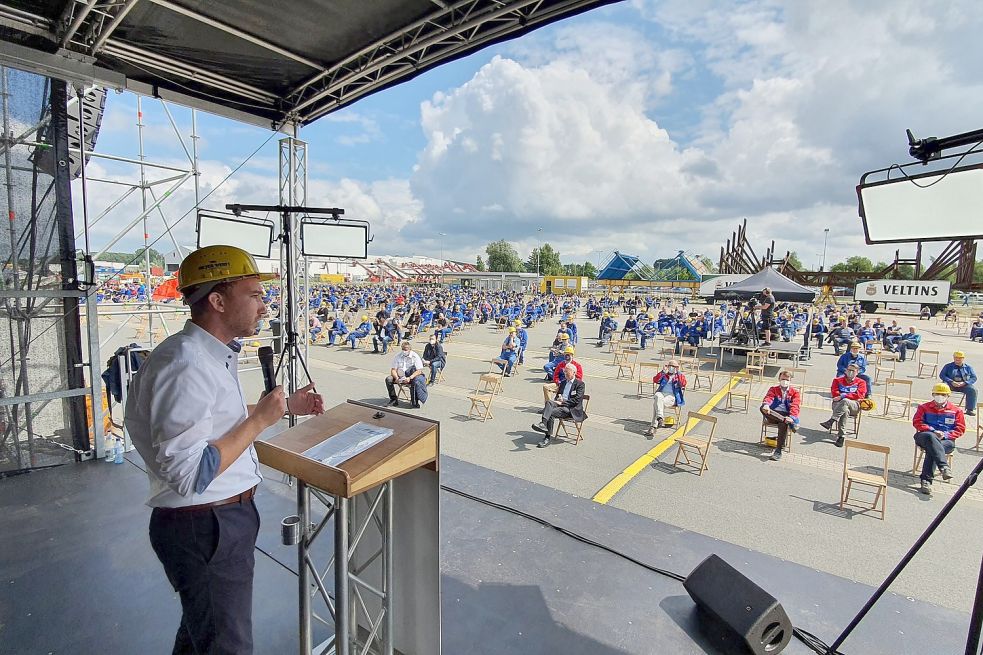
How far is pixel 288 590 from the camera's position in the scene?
9.00 feet

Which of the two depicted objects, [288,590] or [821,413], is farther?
[821,413]

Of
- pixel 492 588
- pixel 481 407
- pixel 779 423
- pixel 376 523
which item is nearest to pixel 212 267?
pixel 376 523

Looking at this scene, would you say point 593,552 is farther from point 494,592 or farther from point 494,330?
point 494,330

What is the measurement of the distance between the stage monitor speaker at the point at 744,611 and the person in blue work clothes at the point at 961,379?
919 cm

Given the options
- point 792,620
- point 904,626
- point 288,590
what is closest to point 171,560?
point 288,590

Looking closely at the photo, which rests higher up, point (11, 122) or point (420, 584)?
point (11, 122)

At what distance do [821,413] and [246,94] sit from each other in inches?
446

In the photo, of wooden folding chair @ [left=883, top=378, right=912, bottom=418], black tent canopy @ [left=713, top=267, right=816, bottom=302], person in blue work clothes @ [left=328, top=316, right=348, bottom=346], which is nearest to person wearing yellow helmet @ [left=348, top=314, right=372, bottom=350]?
person in blue work clothes @ [left=328, top=316, right=348, bottom=346]

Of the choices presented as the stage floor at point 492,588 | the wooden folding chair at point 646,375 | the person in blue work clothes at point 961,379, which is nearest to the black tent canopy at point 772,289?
the wooden folding chair at point 646,375

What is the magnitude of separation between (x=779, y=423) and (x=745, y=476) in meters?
1.48

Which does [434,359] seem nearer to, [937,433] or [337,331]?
[337,331]

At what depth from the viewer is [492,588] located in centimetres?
284

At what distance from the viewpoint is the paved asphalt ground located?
166 inches

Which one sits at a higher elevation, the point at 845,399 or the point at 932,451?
the point at 845,399
